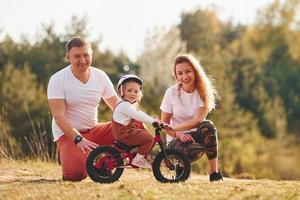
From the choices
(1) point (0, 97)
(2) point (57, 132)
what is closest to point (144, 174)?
(2) point (57, 132)

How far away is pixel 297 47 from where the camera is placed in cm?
6925

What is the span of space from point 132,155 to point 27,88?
3659cm

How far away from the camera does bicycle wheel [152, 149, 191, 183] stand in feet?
29.3

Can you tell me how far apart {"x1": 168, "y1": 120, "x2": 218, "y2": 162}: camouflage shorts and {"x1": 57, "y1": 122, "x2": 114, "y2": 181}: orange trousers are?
89cm

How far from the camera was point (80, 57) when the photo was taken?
9633 millimetres

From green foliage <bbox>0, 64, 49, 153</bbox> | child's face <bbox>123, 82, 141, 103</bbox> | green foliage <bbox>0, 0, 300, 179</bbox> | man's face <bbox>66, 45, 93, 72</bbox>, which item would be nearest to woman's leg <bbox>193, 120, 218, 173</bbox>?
child's face <bbox>123, 82, 141, 103</bbox>

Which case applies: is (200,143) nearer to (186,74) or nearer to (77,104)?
(186,74)

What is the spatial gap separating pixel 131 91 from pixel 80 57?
95 centimetres

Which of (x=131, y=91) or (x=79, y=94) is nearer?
(x=131, y=91)

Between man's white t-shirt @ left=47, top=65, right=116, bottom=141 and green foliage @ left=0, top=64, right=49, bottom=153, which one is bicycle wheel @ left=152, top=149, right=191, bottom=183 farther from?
green foliage @ left=0, top=64, right=49, bottom=153

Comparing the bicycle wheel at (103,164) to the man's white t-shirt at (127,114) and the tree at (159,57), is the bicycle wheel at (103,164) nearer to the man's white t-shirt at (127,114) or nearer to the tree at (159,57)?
the man's white t-shirt at (127,114)

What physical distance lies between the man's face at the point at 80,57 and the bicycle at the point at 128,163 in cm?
116

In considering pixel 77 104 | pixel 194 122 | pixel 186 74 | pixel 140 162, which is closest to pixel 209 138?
pixel 194 122

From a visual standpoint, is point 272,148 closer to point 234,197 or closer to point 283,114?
point 283,114
